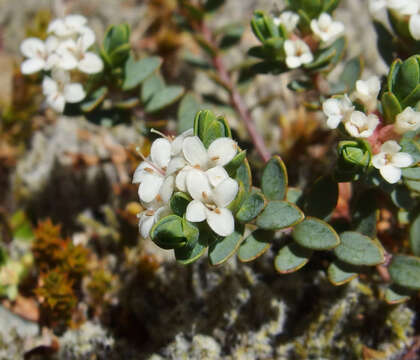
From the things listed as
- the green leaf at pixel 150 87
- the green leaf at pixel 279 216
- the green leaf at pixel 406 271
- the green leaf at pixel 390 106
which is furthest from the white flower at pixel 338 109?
the green leaf at pixel 150 87

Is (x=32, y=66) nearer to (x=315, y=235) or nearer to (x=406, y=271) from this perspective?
(x=315, y=235)

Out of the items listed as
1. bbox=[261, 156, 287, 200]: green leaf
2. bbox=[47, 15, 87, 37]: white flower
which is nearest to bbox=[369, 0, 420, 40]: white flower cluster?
bbox=[261, 156, 287, 200]: green leaf

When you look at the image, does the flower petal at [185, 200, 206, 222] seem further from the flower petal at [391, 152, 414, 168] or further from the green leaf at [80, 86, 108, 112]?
the green leaf at [80, 86, 108, 112]

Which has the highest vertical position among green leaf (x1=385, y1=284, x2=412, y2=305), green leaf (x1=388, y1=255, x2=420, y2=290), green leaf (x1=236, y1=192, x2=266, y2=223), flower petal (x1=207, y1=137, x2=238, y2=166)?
flower petal (x1=207, y1=137, x2=238, y2=166)

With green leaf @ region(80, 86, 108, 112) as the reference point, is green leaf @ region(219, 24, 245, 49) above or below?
below

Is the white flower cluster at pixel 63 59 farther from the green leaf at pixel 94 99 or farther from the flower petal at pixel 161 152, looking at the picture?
the flower petal at pixel 161 152

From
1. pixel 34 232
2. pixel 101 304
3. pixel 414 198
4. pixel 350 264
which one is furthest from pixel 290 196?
pixel 34 232
